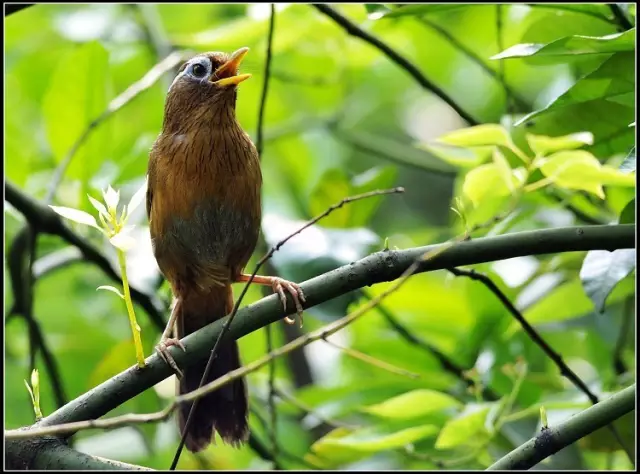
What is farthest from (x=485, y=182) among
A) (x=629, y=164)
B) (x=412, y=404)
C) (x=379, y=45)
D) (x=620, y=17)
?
(x=379, y=45)

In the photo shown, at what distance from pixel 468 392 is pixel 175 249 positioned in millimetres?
1158

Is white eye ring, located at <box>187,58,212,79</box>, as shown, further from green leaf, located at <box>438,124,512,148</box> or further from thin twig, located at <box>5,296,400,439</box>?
thin twig, located at <box>5,296,400,439</box>

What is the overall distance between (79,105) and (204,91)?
60cm

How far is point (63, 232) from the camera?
3.36 metres

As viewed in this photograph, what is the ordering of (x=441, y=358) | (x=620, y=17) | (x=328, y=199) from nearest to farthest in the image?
1. (x=620, y=17)
2. (x=441, y=358)
3. (x=328, y=199)

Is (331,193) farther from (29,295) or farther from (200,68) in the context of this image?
(29,295)

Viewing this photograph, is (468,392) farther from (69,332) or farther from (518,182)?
(69,332)

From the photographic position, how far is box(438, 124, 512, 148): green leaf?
1.88 meters

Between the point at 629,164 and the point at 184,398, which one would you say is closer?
the point at 184,398

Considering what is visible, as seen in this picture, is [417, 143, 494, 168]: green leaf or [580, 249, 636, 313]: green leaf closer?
[580, 249, 636, 313]: green leaf

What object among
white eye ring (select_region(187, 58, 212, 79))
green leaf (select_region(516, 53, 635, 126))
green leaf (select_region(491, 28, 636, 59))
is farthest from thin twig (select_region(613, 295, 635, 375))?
white eye ring (select_region(187, 58, 212, 79))

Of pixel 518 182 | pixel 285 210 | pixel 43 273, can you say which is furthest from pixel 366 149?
pixel 518 182

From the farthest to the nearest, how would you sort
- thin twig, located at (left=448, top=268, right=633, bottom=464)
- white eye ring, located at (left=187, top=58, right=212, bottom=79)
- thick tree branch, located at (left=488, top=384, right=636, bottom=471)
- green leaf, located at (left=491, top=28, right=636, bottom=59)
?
1. white eye ring, located at (left=187, top=58, right=212, bottom=79)
2. thin twig, located at (left=448, top=268, right=633, bottom=464)
3. green leaf, located at (left=491, top=28, right=636, bottom=59)
4. thick tree branch, located at (left=488, top=384, right=636, bottom=471)

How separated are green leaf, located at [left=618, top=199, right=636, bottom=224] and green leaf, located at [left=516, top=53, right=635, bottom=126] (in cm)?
25
